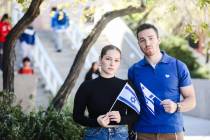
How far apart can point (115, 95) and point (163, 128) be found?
0.51 metres

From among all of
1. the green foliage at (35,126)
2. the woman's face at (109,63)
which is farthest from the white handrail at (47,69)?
the woman's face at (109,63)

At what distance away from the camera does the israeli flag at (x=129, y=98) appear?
456cm

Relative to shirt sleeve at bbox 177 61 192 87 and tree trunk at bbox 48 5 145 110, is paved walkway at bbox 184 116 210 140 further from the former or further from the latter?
shirt sleeve at bbox 177 61 192 87

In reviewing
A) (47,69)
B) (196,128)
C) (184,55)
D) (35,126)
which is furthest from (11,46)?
(184,55)

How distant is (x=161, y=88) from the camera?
4.70 m

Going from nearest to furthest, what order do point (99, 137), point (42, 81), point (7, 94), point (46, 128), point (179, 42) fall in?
point (99, 137)
point (46, 128)
point (7, 94)
point (42, 81)
point (179, 42)

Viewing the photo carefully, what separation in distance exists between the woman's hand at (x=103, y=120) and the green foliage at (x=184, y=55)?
16.8 metres

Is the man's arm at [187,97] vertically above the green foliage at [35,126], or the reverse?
the man's arm at [187,97]

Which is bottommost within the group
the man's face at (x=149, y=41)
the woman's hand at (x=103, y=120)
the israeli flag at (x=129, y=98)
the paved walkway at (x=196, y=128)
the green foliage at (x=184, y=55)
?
the paved walkway at (x=196, y=128)

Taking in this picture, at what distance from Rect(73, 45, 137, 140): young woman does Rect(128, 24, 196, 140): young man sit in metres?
0.17

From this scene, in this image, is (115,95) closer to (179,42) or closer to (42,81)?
(42,81)

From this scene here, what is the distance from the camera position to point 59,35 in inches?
761

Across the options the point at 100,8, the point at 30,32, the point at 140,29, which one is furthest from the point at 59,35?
the point at 140,29

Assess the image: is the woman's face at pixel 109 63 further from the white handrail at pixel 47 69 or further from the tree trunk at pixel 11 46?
the white handrail at pixel 47 69
